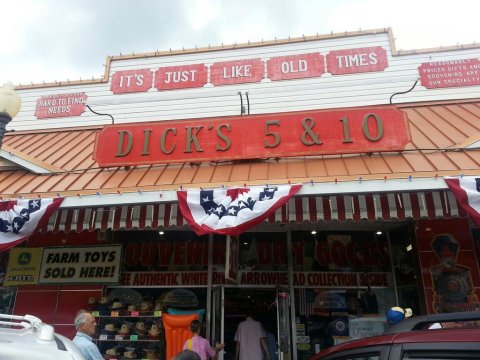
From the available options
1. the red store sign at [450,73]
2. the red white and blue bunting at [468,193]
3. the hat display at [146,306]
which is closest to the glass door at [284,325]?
the hat display at [146,306]

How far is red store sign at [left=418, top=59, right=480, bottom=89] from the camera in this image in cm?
978

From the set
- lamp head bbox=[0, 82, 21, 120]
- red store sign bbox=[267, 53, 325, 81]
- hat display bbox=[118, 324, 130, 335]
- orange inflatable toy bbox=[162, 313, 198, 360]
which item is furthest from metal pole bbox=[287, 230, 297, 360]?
lamp head bbox=[0, 82, 21, 120]

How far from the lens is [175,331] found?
26.2ft

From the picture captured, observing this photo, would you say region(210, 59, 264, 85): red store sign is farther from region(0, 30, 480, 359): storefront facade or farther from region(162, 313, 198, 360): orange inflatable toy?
region(162, 313, 198, 360): orange inflatable toy

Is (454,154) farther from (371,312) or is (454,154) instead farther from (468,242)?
(371,312)

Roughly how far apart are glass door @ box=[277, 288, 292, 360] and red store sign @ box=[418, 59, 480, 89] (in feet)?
20.4

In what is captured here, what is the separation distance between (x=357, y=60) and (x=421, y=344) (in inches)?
361

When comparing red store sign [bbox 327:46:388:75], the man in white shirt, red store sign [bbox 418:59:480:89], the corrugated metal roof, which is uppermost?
red store sign [bbox 327:46:388:75]

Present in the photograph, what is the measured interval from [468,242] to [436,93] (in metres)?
4.01

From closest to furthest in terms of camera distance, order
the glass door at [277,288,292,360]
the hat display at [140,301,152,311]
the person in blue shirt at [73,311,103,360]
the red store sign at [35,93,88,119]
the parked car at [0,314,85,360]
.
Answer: the parked car at [0,314,85,360] < the person in blue shirt at [73,311,103,360] < the glass door at [277,288,292,360] < the hat display at [140,301,152,311] < the red store sign at [35,93,88,119]

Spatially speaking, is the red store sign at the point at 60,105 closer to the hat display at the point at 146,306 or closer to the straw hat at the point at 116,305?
the straw hat at the point at 116,305

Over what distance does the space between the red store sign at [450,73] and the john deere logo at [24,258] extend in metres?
10.2

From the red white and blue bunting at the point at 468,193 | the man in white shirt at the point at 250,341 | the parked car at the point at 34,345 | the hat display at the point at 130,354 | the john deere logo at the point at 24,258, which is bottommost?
the parked car at the point at 34,345

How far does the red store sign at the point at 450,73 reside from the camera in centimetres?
978
